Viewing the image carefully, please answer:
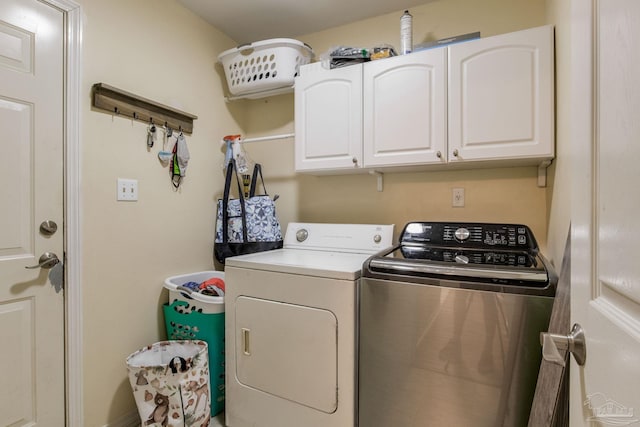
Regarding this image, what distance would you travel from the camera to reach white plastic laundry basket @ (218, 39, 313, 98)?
2072mm

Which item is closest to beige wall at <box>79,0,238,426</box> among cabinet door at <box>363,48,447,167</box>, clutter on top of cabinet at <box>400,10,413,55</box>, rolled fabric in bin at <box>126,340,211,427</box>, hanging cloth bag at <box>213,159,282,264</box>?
hanging cloth bag at <box>213,159,282,264</box>

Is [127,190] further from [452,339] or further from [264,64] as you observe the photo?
[452,339]

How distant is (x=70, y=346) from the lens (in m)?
1.49

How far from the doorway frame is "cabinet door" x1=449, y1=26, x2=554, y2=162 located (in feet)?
5.96

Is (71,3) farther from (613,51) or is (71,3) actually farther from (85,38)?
(613,51)

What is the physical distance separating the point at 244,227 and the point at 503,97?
1.66 meters

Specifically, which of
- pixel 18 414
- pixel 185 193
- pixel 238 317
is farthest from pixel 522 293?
pixel 18 414

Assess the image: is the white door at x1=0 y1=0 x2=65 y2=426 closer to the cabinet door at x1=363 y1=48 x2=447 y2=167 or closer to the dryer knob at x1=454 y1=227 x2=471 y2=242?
the cabinet door at x1=363 y1=48 x2=447 y2=167

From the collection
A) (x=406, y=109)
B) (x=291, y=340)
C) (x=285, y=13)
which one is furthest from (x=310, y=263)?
(x=285, y=13)

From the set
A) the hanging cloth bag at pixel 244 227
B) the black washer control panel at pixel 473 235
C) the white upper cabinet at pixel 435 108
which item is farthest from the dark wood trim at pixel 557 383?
the hanging cloth bag at pixel 244 227

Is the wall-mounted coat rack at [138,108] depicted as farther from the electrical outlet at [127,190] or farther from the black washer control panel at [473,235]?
the black washer control panel at [473,235]

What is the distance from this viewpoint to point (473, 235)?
167cm

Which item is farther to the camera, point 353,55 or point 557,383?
point 353,55
